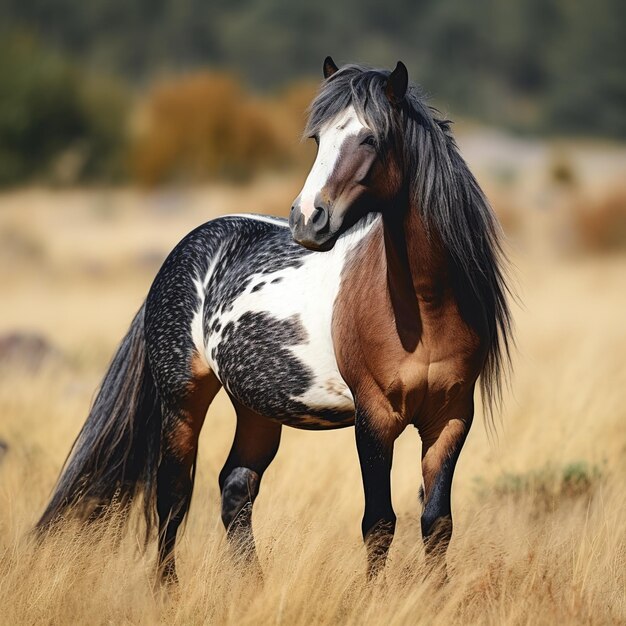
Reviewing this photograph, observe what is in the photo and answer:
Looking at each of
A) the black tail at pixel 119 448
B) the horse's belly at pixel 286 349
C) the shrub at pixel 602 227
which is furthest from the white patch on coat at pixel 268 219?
the shrub at pixel 602 227

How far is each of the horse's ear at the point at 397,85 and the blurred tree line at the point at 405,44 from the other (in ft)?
159

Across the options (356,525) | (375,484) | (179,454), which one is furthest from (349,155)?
(356,525)

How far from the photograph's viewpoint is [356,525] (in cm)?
482

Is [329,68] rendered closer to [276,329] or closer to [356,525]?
[276,329]

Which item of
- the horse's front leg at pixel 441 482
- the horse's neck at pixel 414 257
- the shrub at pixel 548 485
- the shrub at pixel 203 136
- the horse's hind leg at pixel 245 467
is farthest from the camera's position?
the shrub at pixel 203 136

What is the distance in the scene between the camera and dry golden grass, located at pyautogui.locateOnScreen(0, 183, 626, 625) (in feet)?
11.2

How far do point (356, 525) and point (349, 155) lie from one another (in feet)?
7.30

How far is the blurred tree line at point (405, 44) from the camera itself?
184 ft

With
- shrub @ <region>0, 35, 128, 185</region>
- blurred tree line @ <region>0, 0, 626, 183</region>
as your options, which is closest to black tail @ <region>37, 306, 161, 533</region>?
shrub @ <region>0, 35, 128, 185</region>

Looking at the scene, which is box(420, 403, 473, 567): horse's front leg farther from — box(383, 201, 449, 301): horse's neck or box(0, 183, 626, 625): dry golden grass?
box(383, 201, 449, 301): horse's neck

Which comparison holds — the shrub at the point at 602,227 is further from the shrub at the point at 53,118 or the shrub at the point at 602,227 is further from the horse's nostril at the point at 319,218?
the shrub at the point at 53,118

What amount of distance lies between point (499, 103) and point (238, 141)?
39.0 meters

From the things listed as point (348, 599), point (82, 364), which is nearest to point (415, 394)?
point (348, 599)

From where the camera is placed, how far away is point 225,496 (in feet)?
14.6
